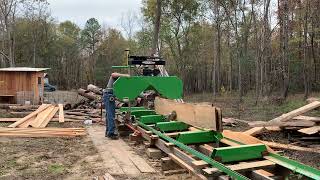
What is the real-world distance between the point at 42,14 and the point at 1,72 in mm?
23876

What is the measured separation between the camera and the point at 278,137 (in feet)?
31.9

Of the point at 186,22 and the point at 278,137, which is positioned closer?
the point at 278,137

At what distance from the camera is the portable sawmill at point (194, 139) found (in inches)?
200

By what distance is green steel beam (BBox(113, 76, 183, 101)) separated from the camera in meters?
9.78

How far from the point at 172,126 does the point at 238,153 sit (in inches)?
110

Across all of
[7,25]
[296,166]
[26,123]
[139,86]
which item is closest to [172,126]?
[139,86]

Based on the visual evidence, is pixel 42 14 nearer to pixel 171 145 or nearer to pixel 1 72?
pixel 1 72

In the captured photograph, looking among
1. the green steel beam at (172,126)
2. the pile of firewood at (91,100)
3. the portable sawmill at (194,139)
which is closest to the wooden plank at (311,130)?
the portable sawmill at (194,139)

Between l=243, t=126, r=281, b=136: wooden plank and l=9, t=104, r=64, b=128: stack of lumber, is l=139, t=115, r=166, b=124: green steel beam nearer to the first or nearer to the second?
l=243, t=126, r=281, b=136: wooden plank

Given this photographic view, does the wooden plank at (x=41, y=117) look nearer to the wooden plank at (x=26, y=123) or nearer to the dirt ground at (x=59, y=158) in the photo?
the wooden plank at (x=26, y=123)

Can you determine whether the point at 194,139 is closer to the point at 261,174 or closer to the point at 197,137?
the point at 197,137

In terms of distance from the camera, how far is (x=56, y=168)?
720cm

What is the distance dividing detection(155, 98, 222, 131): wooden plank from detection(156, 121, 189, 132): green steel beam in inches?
4.5

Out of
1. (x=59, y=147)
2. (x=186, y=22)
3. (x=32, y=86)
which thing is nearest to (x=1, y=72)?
(x=32, y=86)
